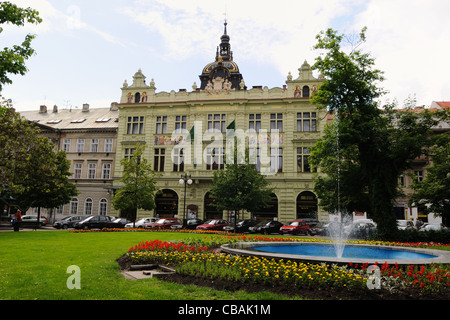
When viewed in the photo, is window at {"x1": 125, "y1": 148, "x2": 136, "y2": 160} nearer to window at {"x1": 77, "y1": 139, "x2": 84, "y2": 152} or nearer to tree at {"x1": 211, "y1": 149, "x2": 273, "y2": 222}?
window at {"x1": 77, "y1": 139, "x2": 84, "y2": 152}

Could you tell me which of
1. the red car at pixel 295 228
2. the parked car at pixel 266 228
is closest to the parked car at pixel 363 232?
the red car at pixel 295 228

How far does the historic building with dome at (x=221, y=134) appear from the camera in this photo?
38.5 metres

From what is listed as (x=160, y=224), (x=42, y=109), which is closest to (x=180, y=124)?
(x=160, y=224)

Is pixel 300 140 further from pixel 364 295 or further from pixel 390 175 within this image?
pixel 364 295

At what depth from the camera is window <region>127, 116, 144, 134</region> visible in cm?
4372

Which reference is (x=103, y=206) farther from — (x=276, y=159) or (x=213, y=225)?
(x=276, y=159)

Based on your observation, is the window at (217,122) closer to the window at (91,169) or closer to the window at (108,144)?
the window at (108,144)

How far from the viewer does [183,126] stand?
42219 millimetres

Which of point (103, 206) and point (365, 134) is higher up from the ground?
point (365, 134)

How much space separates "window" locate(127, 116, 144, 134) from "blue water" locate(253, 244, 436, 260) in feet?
107

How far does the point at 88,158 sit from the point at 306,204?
29.4 metres

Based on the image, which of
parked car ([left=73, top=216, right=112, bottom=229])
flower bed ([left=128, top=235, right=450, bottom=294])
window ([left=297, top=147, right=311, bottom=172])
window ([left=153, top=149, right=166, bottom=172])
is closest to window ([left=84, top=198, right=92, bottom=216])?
window ([left=153, top=149, right=166, bottom=172])

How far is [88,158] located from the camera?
4488cm

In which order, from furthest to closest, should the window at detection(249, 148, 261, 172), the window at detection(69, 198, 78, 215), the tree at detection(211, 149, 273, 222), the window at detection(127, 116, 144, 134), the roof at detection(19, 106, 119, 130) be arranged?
1. the roof at detection(19, 106, 119, 130)
2. the window at detection(127, 116, 144, 134)
3. the window at detection(69, 198, 78, 215)
4. the window at detection(249, 148, 261, 172)
5. the tree at detection(211, 149, 273, 222)
